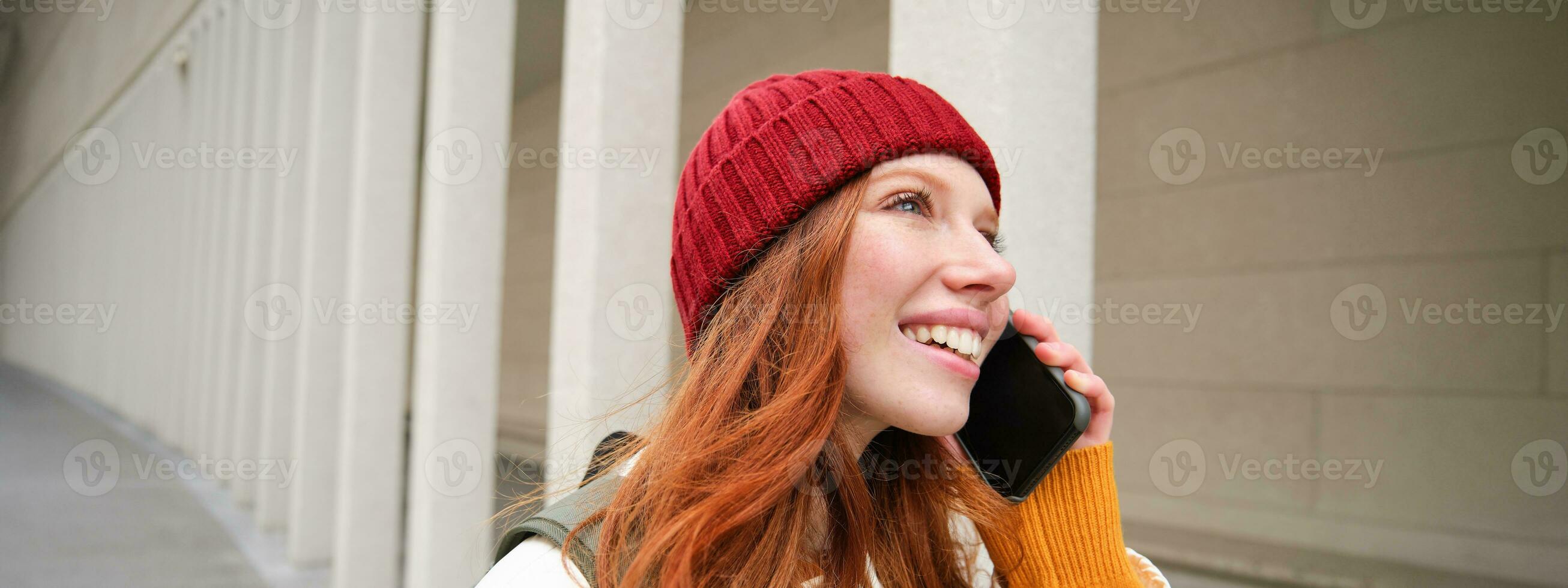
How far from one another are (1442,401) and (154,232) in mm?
14371

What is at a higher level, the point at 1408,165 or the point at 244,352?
the point at 1408,165

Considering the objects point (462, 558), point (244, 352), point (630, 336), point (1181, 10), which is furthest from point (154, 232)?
point (1181, 10)

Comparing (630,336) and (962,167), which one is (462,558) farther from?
(962,167)

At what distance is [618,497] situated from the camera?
139cm
